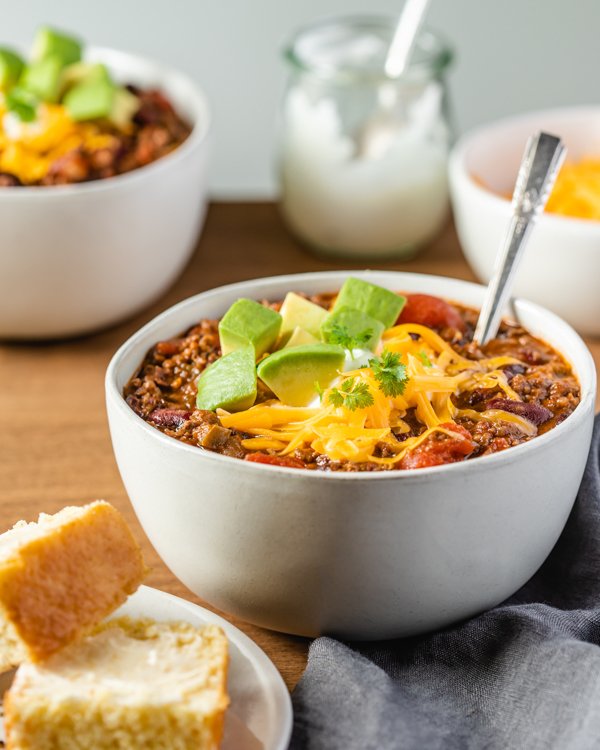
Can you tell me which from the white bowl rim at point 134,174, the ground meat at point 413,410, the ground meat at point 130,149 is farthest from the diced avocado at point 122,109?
the ground meat at point 413,410

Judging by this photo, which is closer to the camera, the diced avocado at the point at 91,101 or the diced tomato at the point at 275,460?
the diced tomato at the point at 275,460

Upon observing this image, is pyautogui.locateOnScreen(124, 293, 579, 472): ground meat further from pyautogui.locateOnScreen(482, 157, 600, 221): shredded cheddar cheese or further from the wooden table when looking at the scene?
pyautogui.locateOnScreen(482, 157, 600, 221): shredded cheddar cheese

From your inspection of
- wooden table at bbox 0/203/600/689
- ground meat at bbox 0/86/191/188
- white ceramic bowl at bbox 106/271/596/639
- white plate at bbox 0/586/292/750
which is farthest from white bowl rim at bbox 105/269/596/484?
ground meat at bbox 0/86/191/188

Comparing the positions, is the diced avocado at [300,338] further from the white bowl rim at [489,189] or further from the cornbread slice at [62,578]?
the white bowl rim at [489,189]

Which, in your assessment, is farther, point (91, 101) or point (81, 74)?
point (81, 74)

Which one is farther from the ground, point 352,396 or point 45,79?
point 352,396

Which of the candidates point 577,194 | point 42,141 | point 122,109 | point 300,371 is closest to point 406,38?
point 577,194

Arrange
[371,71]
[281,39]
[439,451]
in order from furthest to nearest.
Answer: [281,39] → [371,71] → [439,451]

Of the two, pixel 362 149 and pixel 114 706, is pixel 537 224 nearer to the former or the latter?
pixel 362 149
